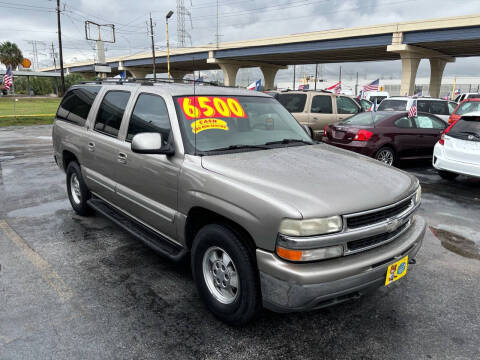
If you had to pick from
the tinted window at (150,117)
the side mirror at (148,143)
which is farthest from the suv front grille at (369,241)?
the tinted window at (150,117)

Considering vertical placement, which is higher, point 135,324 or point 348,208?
point 348,208

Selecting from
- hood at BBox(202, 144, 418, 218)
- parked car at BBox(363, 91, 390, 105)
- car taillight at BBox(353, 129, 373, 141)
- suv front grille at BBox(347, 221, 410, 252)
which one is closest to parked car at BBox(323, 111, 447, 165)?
car taillight at BBox(353, 129, 373, 141)

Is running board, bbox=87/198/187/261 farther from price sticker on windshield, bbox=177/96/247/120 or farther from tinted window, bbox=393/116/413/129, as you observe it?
tinted window, bbox=393/116/413/129

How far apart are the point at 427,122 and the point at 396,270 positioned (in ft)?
26.6

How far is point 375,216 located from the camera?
8.41ft

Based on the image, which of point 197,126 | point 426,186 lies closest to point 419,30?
point 426,186

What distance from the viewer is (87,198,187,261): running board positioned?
328cm

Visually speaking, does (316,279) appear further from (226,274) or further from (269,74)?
(269,74)

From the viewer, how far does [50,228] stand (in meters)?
4.90

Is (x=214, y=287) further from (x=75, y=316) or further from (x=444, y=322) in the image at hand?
(x=444, y=322)

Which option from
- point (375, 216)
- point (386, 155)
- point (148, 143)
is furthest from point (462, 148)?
point (148, 143)

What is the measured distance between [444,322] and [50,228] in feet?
14.8

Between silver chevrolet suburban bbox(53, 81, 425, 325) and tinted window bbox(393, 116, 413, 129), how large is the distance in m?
5.72

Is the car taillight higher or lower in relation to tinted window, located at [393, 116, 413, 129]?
lower
